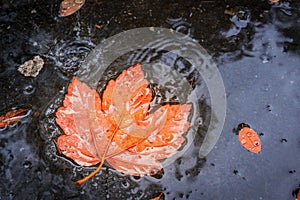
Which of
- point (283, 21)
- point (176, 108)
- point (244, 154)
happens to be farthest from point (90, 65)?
point (283, 21)

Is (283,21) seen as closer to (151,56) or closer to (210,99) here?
(210,99)

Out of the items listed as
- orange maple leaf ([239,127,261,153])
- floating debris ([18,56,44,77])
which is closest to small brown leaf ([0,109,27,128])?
floating debris ([18,56,44,77])

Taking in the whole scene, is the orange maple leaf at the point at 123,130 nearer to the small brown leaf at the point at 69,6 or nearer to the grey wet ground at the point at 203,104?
the grey wet ground at the point at 203,104

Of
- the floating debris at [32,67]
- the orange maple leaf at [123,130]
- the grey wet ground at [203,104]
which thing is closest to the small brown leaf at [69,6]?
the grey wet ground at [203,104]

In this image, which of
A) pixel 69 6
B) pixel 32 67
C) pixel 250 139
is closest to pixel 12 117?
pixel 32 67

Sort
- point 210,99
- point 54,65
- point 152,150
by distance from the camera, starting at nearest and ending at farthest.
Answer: point 152,150 → point 210,99 → point 54,65

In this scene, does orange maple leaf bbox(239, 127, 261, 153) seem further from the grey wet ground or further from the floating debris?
the floating debris
